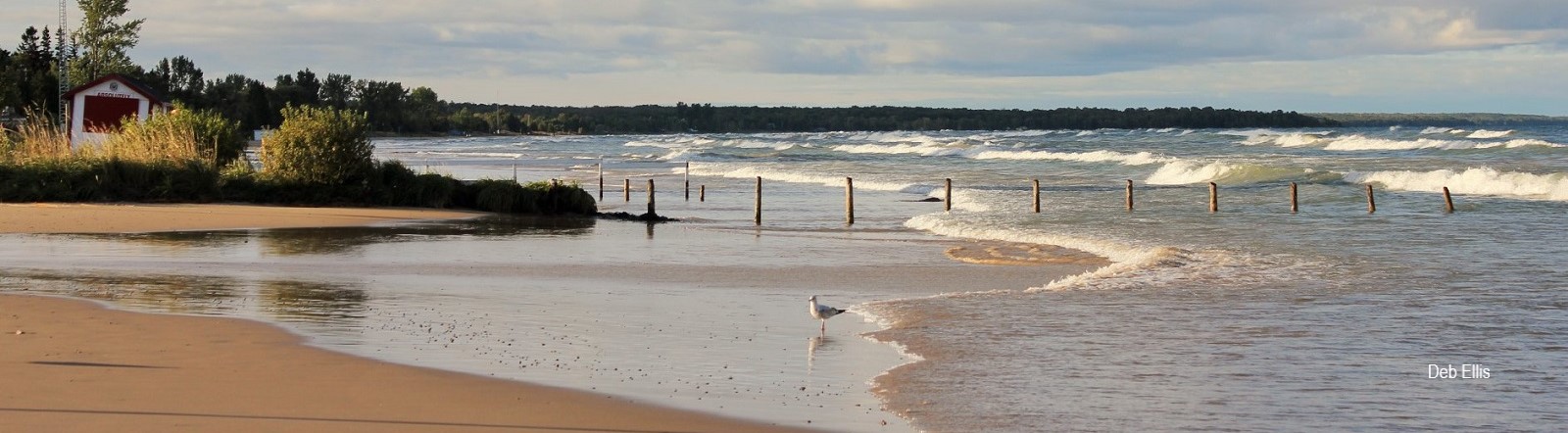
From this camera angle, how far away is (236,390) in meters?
9.14

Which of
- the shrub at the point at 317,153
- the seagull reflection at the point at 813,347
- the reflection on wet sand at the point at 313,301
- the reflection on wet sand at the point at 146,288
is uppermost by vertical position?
the shrub at the point at 317,153

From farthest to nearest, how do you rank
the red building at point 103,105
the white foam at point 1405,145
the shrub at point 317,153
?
the white foam at point 1405,145
the red building at point 103,105
the shrub at point 317,153

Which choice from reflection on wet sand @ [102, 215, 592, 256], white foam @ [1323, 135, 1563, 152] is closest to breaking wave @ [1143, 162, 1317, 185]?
white foam @ [1323, 135, 1563, 152]

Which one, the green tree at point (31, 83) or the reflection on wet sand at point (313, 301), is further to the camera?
the green tree at point (31, 83)

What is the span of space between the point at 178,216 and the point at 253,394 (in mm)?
19231

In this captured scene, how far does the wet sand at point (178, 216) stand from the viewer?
78.9ft

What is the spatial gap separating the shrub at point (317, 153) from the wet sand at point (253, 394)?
21001 mm

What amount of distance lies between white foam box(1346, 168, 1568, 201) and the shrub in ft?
96.6

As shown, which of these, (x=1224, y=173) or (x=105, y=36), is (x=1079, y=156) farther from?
(x=105, y=36)

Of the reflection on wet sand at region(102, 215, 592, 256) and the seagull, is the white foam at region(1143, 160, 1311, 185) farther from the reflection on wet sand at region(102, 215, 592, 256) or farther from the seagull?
the seagull

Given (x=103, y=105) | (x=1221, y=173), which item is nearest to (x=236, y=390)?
(x=103, y=105)

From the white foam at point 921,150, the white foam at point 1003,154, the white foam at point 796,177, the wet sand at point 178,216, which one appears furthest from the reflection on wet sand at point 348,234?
the white foam at point 921,150

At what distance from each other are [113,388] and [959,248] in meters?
15.1

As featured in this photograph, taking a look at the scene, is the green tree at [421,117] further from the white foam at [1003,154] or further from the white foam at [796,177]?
the white foam at [796,177]
